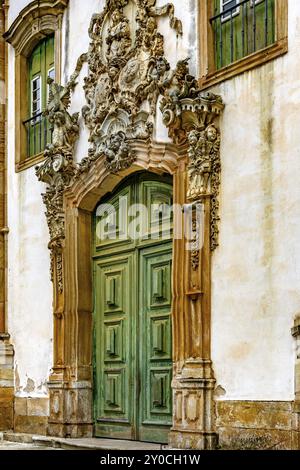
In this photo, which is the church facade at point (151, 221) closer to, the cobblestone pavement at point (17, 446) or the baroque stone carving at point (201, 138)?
the baroque stone carving at point (201, 138)

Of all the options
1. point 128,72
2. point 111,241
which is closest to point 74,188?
point 111,241

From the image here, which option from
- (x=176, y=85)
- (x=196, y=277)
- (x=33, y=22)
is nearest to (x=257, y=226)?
(x=196, y=277)

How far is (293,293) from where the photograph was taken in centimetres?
862

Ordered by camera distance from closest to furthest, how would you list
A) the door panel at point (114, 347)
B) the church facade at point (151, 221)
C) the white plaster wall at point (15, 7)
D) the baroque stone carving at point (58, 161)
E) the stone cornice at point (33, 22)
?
the church facade at point (151, 221), the door panel at point (114, 347), the baroque stone carving at point (58, 161), the stone cornice at point (33, 22), the white plaster wall at point (15, 7)

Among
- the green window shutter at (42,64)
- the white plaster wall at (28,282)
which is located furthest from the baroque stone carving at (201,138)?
the green window shutter at (42,64)

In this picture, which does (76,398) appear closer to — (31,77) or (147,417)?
(147,417)

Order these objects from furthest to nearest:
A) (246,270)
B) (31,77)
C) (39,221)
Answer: (31,77)
(39,221)
(246,270)

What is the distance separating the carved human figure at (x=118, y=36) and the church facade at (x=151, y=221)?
0.8 inches

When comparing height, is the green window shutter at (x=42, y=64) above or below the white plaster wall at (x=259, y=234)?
above

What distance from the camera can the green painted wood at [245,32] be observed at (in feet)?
30.9

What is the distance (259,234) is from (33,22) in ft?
18.1

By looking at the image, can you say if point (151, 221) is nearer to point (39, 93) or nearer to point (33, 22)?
point (39, 93)

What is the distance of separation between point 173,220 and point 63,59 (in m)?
3.30

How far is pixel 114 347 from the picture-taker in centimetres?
1127
